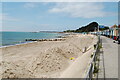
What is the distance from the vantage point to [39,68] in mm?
9898

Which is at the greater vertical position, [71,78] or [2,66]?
[2,66]

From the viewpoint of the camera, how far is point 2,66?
7684mm

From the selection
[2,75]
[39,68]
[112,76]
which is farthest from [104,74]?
[39,68]

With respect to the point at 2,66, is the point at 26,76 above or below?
below

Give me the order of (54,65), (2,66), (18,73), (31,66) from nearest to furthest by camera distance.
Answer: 1. (18,73)
2. (2,66)
3. (31,66)
4. (54,65)

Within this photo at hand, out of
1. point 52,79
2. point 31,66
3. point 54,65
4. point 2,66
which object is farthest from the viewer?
point 54,65

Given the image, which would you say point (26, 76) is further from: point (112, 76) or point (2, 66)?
point (112, 76)

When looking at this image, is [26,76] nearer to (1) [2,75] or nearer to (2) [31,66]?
(1) [2,75]

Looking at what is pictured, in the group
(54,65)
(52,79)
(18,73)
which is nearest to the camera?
(18,73)

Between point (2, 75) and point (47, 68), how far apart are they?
13.0ft

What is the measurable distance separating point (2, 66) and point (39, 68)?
297 centimetres

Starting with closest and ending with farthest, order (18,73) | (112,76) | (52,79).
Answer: (112,76)
(18,73)
(52,79)

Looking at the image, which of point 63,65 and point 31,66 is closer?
point 31,66

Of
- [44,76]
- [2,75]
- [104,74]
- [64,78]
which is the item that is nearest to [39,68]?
[44,76]
